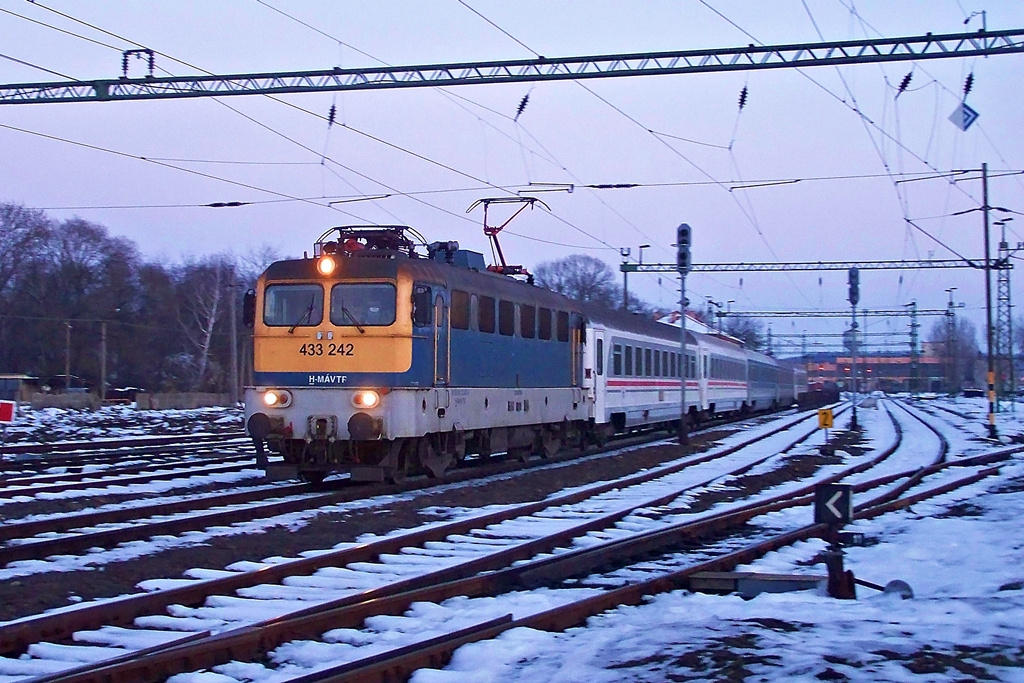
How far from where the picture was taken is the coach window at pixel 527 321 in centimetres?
1939

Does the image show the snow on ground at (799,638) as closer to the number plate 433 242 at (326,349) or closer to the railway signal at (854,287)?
the number plate 433 242 at (326,349)

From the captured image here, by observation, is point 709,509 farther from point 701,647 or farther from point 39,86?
point 39,86

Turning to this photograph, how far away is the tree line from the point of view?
7369cm

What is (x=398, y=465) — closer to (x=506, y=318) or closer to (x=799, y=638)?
(x=506, y=318)

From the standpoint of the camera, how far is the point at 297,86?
19.4 meters

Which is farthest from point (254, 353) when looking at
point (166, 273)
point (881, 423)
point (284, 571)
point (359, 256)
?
point (166, 273)

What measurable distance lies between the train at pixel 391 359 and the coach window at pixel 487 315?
0.02 m

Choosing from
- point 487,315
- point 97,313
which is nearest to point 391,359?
point 487,315

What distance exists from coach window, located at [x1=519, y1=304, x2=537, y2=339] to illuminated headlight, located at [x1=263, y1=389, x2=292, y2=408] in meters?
5.24

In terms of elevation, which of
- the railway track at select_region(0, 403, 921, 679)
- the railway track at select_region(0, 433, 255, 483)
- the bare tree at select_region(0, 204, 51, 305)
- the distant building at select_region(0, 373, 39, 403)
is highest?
the bare tree at select_region(0, 204, 51, 305)

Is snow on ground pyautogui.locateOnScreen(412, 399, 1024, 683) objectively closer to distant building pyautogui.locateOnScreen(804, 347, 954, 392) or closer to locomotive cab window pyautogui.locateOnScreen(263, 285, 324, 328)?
locomotive cab window pyautogui.locateOnScreen(263, 285, 324, 328)

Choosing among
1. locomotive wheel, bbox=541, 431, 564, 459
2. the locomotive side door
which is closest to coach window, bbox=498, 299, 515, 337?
the locomotive side door

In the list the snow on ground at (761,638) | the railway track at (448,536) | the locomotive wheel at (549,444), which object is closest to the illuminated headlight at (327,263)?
the railway track at (448,536)

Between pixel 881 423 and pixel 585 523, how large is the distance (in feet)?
114
